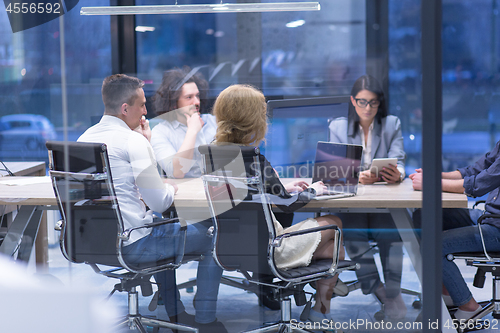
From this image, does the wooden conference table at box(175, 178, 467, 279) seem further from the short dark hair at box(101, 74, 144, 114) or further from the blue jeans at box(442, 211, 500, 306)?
the short dark hair at box(101, 74, 144, 114)

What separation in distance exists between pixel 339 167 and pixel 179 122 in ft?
3.33

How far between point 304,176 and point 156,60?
1.12 m

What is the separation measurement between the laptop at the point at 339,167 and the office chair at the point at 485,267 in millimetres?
614

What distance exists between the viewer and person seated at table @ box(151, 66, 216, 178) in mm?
2678

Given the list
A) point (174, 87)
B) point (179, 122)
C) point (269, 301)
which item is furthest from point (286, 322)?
point (174, 87)

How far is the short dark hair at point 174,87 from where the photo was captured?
2.78m

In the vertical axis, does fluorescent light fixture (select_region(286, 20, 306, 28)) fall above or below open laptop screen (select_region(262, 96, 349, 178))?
above

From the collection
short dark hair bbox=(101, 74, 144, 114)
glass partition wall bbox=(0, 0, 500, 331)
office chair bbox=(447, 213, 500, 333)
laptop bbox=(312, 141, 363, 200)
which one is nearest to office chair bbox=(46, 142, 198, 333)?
glass partition wall bbox=(0, 0, 500, 331)

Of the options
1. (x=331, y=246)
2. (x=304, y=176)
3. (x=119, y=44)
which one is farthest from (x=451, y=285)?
(x=119, y=44)

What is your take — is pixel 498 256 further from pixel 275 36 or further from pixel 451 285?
pixel 275 36

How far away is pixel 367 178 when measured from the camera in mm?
2619

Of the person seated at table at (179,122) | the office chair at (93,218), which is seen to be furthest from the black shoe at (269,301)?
the person seated at table at (179,122)

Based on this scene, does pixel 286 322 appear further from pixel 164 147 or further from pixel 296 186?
pixel 164 147

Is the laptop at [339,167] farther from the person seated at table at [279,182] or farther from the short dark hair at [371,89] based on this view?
the short dark hair at [371,89]
